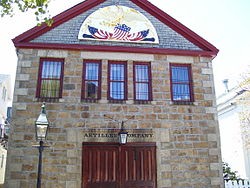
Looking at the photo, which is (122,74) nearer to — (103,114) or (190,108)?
(103,114)

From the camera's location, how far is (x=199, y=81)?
11742 millimetres

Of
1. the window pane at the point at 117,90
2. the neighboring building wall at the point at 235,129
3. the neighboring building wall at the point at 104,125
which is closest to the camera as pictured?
the neighboring building wall at the point at 104,125

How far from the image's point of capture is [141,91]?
1141 cm

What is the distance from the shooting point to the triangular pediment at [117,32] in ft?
37.8

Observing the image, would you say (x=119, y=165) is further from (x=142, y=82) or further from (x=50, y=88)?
(x=50, y=88)

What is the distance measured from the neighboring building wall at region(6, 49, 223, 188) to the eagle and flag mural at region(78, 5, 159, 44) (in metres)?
0.76

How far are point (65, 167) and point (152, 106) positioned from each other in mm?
3937

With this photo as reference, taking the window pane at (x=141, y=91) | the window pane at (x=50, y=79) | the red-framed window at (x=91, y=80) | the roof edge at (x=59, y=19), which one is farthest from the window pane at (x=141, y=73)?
the roof edge at (x=59, y=19)

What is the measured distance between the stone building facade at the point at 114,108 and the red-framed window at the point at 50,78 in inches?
1.5

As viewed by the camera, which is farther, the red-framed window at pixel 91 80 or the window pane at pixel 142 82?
the window pane at pixel 142 82

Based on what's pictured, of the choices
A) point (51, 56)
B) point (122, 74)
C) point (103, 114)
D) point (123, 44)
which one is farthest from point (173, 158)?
point (51, 56)

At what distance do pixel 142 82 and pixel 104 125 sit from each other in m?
2.34

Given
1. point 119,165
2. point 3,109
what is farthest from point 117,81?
point 3,109

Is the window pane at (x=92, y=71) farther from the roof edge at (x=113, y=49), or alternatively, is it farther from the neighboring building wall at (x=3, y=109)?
the neighboring building wall at (x=3, y=109)
